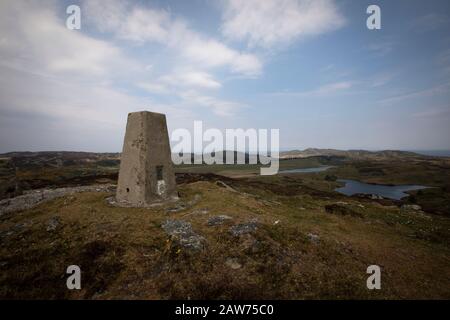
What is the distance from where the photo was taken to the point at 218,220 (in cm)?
1536

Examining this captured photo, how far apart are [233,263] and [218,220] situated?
4429 mm

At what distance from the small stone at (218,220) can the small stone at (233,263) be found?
11.9ft

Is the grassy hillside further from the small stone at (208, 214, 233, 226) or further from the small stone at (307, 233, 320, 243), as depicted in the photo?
the small stone at (208, 214, 233, 226)

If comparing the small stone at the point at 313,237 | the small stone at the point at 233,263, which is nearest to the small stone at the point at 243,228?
the small stone at the point at 233,263

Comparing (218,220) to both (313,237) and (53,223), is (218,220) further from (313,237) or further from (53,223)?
(53,223)

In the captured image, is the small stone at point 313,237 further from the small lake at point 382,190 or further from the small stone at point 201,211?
the small lake at point 382,190

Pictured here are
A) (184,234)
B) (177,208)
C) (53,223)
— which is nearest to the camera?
(184,234)

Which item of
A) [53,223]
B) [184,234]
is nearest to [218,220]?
[184,234]

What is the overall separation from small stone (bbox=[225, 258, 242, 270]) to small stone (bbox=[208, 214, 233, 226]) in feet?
11.9

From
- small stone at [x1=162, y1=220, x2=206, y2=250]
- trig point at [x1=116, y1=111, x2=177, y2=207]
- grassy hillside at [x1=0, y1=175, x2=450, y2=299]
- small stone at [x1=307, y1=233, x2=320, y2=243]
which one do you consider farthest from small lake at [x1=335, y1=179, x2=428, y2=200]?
small stone at [x1=162, y1=220, x2=206, y2=250]

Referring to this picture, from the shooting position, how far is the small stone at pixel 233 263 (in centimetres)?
1081

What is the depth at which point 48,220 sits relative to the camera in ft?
Result: 51.0

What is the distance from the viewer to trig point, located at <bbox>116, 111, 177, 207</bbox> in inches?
697
